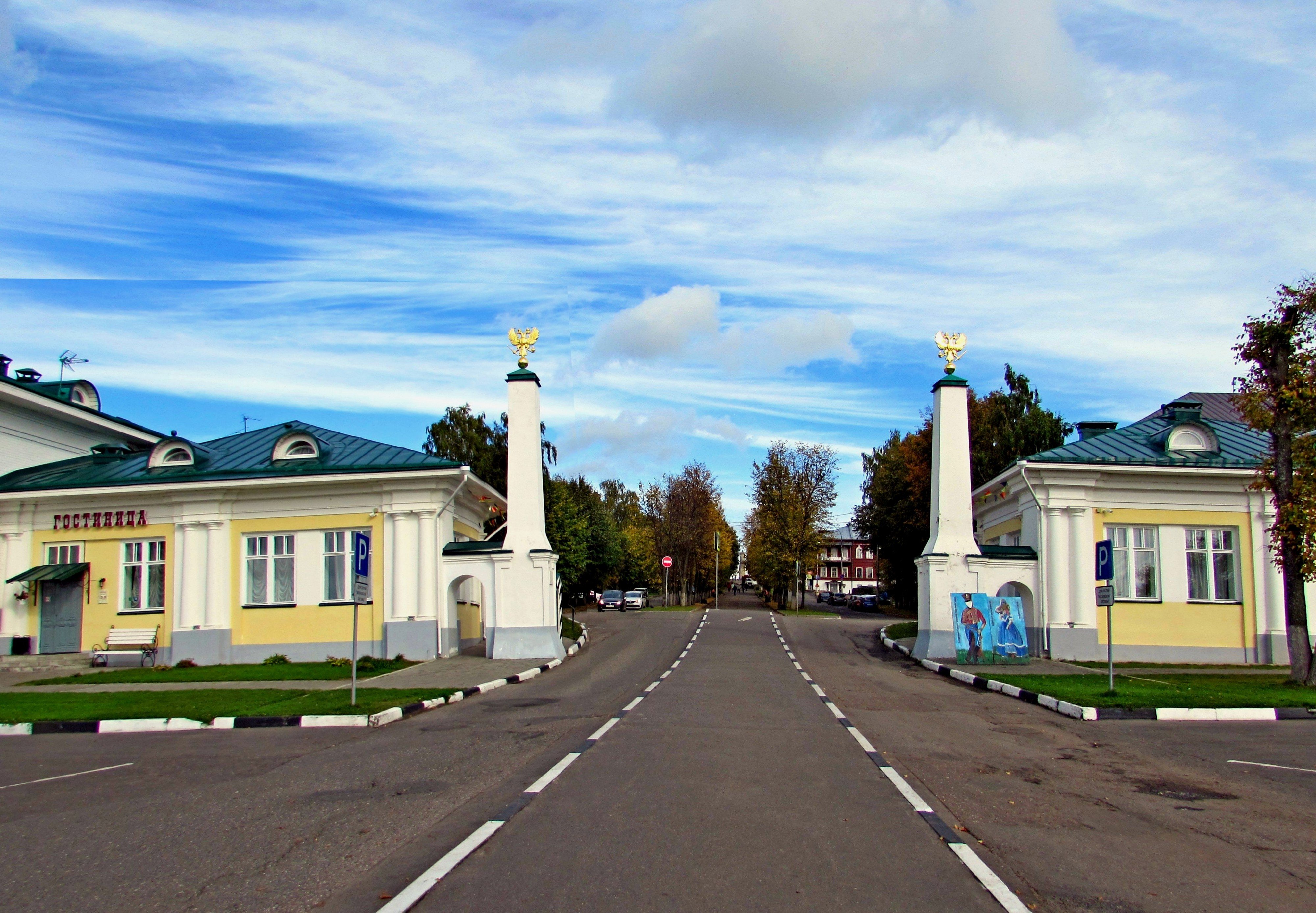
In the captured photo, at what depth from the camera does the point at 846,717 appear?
1416 centimetres

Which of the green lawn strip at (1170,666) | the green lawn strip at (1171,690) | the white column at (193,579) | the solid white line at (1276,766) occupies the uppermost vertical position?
the white column at (193,579)

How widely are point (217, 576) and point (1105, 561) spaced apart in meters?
22.5

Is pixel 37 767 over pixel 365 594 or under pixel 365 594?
under

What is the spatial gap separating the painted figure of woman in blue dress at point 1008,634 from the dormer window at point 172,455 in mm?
23199

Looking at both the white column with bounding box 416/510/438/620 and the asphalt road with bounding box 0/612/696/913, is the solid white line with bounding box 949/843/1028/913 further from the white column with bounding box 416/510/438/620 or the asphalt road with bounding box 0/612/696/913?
the white column with bounding box 416/510/438/620

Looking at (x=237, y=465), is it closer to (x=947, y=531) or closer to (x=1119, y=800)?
(x=947, y=531)

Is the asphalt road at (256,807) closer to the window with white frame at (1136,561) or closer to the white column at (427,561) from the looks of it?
the white column at (427,561)

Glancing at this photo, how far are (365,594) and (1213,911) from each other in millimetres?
13944

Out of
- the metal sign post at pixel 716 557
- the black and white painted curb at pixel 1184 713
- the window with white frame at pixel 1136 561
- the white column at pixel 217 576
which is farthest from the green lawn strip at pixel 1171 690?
the metal sign post at pixel 716 557

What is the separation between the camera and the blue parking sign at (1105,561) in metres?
17.2

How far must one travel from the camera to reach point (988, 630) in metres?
24.8

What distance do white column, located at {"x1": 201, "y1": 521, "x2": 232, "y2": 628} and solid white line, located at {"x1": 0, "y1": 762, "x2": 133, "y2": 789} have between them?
16336 mm

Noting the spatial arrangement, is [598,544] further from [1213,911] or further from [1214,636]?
[1213,911]

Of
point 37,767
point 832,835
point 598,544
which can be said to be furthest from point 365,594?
point 598,544
